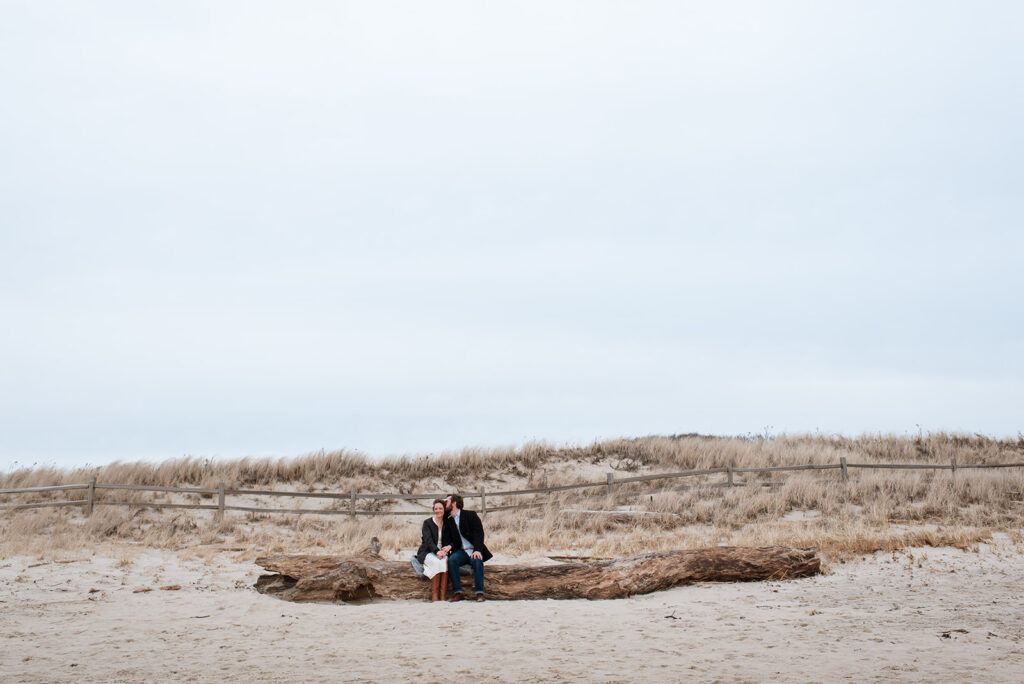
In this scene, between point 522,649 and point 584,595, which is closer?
point 522,649

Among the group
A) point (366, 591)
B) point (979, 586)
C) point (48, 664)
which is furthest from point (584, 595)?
point (48, 664)

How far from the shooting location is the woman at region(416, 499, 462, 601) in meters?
9.89

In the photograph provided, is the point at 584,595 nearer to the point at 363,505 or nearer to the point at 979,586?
the point at 979,586

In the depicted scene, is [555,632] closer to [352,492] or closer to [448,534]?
[448,534]

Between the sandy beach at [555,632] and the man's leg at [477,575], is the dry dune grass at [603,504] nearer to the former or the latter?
the sandy beach at [555,632]

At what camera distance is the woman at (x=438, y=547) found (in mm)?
9891

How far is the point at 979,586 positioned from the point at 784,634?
387 centimetres

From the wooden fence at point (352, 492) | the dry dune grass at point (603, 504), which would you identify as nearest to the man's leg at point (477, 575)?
the dry dune grass at point (603, 504)

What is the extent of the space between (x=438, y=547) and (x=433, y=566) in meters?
0.27

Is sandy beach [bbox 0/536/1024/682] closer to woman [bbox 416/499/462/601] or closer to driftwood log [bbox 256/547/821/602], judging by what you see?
driftwood log [bbox 256/547/821/602]

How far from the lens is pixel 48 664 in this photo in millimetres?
6965

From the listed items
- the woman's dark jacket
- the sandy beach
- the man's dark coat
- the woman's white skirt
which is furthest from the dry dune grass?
the woman's white skirt

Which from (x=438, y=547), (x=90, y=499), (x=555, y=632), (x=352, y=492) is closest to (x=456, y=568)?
(x=438, y=547)

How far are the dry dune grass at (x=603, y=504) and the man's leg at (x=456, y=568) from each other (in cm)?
411
